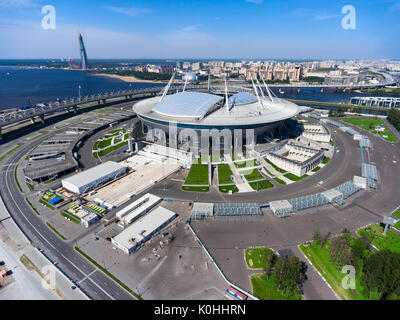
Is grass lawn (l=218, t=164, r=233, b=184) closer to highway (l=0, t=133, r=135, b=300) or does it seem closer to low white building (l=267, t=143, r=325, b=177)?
low white building (l=267, t=143, r=325, b=177)

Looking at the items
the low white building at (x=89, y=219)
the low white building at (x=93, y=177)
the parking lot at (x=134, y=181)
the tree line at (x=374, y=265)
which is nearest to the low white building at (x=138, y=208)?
the parking lot at (x=134, y=181)

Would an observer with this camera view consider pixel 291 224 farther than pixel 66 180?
No

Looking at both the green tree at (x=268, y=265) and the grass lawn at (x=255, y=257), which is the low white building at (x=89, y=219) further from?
the green tree at (x=268, y=265)

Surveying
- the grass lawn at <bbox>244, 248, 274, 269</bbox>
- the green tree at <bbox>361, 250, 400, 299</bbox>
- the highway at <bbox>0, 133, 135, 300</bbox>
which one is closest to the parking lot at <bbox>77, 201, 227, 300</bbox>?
the highway at <bbox>0, 133, 135, 300</bbox>
